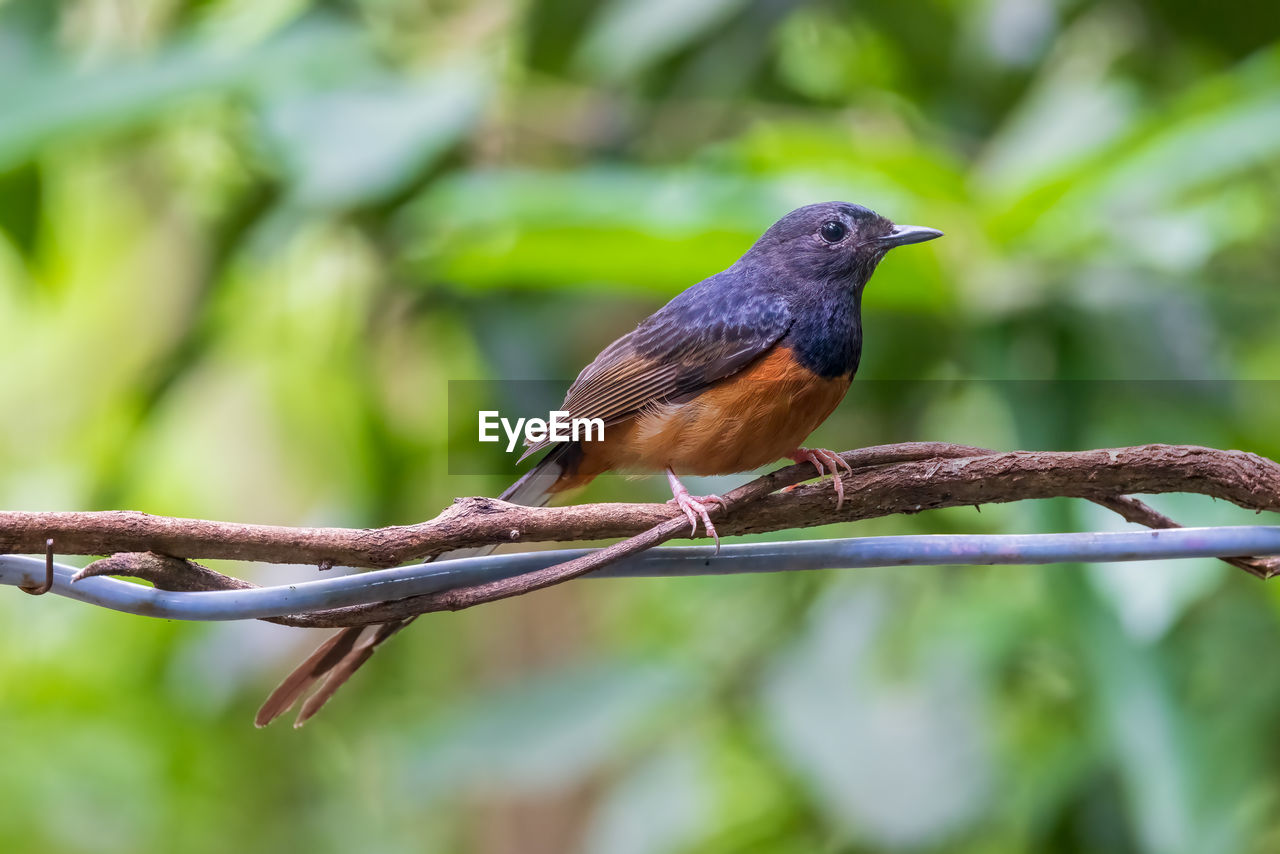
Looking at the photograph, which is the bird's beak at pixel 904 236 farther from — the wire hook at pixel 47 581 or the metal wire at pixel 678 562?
the wire hook at pixel 47 581

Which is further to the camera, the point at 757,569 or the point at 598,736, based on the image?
the point at 598,736

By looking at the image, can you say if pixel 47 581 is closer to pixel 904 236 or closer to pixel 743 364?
pixel 743 364

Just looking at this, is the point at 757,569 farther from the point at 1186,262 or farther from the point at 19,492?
the point at 19,492

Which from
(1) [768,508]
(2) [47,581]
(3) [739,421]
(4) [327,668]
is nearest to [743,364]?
(3) [739,421]

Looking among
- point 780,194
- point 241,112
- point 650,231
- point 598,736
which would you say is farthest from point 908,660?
point 241,112

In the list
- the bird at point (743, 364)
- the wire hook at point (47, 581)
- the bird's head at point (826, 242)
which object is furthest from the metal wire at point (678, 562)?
the bird's head at point (826, 242)

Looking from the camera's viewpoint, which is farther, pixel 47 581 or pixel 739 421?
pixel 739 421

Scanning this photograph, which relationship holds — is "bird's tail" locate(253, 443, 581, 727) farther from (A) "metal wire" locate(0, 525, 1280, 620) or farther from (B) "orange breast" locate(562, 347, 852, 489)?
(B) "orange breast" locate(562, 347, 852, 489)
